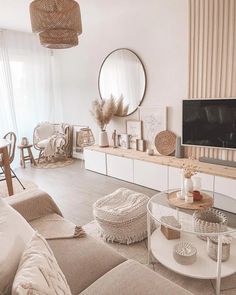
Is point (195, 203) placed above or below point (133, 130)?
below

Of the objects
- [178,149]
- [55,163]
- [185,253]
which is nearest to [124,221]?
[185,253]

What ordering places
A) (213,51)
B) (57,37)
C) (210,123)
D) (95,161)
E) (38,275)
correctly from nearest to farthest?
(38,275), (57,37), (213,51), (210,123), (95,161)

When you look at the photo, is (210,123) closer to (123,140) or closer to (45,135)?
(123,140)

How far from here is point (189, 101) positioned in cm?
314

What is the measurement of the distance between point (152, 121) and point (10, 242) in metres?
3.00

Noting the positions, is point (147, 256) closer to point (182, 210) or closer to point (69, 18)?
point (182, 210)

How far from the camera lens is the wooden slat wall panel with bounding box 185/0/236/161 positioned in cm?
276

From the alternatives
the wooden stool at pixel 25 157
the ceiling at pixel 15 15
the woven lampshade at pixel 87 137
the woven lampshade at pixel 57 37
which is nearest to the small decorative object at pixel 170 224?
the woven lampshade at pixel 57 37

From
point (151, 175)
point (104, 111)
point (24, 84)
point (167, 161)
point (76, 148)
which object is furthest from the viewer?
point (76, 148)

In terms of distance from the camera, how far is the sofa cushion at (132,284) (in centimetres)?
111

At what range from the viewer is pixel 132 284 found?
1.16 meters

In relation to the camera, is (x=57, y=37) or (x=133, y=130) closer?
(x=57, y=37)

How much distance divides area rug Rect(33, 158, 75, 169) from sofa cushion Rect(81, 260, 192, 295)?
377 centimetres

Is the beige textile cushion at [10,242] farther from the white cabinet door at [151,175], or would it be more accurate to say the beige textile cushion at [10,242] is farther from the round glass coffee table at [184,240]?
the white cabinet door at [151,175]
